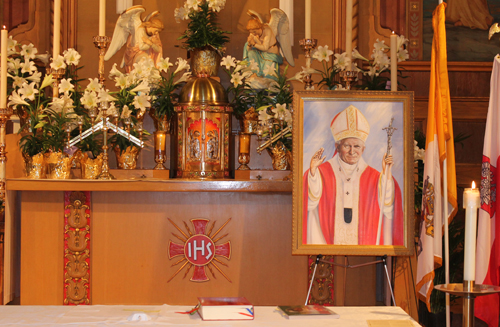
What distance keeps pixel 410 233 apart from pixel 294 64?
2.09m

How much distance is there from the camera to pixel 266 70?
4129 millimetres

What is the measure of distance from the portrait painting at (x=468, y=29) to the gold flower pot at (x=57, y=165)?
297 cm

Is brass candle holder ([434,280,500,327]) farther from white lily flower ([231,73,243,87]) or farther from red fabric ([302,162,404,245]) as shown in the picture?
white lily flower ([231,73,243,87])

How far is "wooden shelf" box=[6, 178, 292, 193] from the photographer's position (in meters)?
3.38

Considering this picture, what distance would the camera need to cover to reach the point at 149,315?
2084 mm

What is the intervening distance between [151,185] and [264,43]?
156 cm

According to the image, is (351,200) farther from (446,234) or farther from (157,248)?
(157,248)

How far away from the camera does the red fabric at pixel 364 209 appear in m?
3.04

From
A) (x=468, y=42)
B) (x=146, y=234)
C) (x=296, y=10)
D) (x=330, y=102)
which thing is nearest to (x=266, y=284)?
(x=146, y=234)

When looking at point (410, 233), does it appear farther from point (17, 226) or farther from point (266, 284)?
point (17, 226)

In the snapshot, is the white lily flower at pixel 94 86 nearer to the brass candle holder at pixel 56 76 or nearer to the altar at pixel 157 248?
the brass candle holder at pixel 56 76

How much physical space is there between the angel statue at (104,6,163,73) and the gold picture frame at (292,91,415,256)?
1.68 metres

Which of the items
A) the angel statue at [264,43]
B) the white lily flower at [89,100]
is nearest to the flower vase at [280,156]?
the angel statue at [264,43]

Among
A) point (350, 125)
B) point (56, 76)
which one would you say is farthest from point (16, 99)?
point (350, 125)
